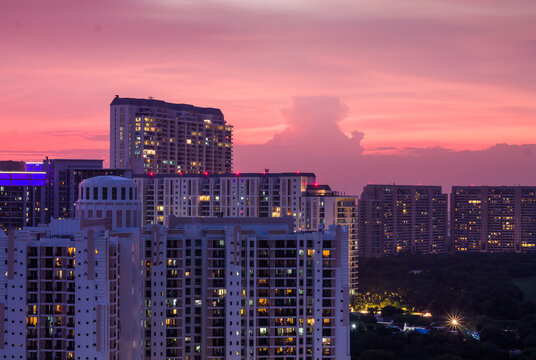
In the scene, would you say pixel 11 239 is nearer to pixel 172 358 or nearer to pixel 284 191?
pixel 172 358

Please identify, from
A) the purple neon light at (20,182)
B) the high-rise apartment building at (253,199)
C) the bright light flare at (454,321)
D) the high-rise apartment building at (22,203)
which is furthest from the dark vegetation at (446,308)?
the purple neon light at (20,182)

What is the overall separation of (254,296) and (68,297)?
12532 mm

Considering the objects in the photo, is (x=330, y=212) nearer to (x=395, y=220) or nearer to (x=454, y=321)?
(x=454, y=321)

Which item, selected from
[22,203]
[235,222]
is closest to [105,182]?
[235,222]

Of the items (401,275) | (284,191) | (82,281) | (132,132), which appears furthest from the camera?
(132,132)

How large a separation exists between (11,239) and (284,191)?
66.4 m

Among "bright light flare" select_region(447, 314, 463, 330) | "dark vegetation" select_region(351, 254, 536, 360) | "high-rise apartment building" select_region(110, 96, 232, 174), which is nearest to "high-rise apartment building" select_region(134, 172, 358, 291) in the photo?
"dark vegetation" select_region(351, 254, 536, 360)

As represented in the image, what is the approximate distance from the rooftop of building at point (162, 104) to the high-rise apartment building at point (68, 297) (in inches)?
3833

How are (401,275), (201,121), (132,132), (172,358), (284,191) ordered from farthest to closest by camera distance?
(201,121)
(132,132)
(401,275)
(284,191)
(172,358)

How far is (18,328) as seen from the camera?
5209 cm

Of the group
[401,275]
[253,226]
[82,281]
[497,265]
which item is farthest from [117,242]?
[497,265]

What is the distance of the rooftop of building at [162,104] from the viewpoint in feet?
492

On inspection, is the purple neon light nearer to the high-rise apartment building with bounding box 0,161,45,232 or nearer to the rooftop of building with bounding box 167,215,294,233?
the high-rise apartment building with bounding box 0,161,45,232

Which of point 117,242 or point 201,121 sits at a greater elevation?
point 201,121
